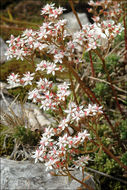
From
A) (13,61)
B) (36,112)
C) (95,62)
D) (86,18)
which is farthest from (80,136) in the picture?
(86,18)

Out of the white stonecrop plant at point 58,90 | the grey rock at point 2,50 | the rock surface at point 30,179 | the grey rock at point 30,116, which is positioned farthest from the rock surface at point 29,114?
the white stonecrop plant at point 58,90

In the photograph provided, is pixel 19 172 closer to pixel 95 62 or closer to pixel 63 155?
pixel 63 155

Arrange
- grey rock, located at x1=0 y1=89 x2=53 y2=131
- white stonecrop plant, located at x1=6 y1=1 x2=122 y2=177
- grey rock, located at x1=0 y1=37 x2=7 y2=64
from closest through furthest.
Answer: white stonecrop plant, located at x1=6 y1=1 x2=122 y2=177 < grey rock, located at x1=0 y1=89 x2=53 y2=131 < grey rock, located at x1=0 y1=37 x2=7 y2=64

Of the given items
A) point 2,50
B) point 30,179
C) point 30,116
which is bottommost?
point 30,179

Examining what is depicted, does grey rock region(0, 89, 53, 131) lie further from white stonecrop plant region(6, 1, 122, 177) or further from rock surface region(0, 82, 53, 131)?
white stonecrop plant region(6, 1, 122, 177)

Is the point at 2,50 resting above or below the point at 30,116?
above

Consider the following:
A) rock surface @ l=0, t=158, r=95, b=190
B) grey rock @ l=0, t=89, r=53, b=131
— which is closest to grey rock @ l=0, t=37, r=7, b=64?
grey rock @ l=0, t=89, r=53, b=131

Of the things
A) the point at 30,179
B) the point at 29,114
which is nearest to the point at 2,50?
the point at 29,114

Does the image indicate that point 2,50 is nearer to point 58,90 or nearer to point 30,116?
point 30,116
